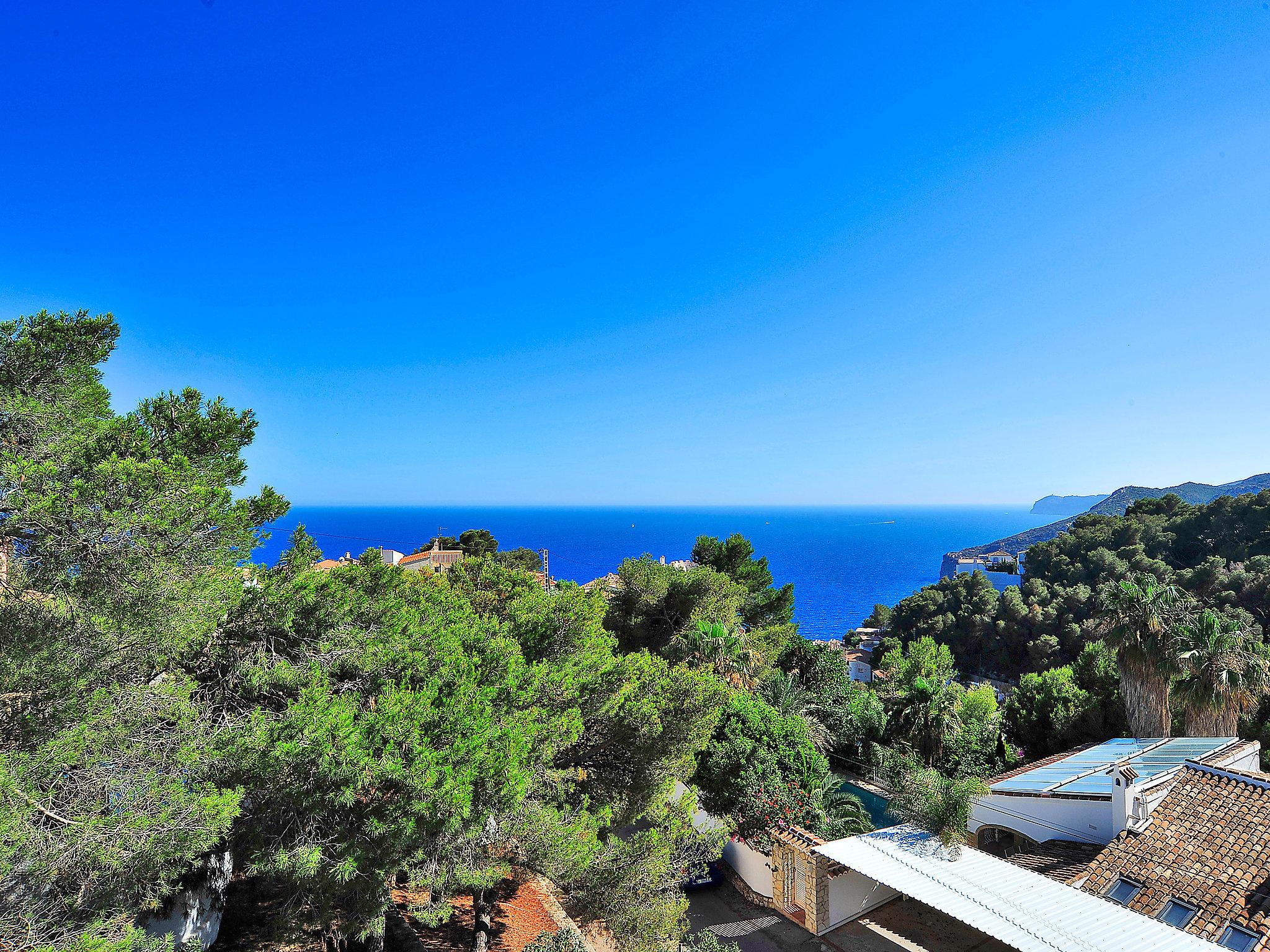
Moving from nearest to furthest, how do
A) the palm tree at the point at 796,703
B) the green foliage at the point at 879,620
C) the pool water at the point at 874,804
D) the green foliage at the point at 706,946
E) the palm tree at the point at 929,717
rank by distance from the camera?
the green foliage at the point at 706,946
the pool water at the point at 874,804
the palm tree at the point at 929,717
the palm tree at the point at 796,703
the green foliage at the point at 879,620

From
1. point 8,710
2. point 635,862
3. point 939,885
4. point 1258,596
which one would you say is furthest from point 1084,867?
point 1258,596

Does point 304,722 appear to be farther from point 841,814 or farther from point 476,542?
point 476,542

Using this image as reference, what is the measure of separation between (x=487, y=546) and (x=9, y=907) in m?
35.4

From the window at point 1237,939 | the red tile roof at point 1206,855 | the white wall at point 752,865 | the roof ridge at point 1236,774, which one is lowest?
the white wall at point 752,865

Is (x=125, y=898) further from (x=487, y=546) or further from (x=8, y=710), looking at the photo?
(x=487, y=546)

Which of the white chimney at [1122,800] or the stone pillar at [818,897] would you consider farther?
the stone pillar at [818,897]

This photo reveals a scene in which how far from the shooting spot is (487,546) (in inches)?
1575

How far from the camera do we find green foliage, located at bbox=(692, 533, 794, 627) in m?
22.2

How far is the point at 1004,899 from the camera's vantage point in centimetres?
775

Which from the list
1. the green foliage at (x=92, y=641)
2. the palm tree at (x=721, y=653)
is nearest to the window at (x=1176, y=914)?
the palm tree at (x=721, y=653)

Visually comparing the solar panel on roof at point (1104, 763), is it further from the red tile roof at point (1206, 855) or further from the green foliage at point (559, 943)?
the green foliage at point (559, 943)

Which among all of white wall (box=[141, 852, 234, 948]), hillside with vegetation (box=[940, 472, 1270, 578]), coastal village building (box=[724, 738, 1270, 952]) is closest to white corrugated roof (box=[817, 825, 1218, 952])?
coastal village building (box=[724, 738, 1270, 952])

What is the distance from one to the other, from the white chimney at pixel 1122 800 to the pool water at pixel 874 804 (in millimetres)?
4092

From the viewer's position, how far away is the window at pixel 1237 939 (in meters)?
7.14
